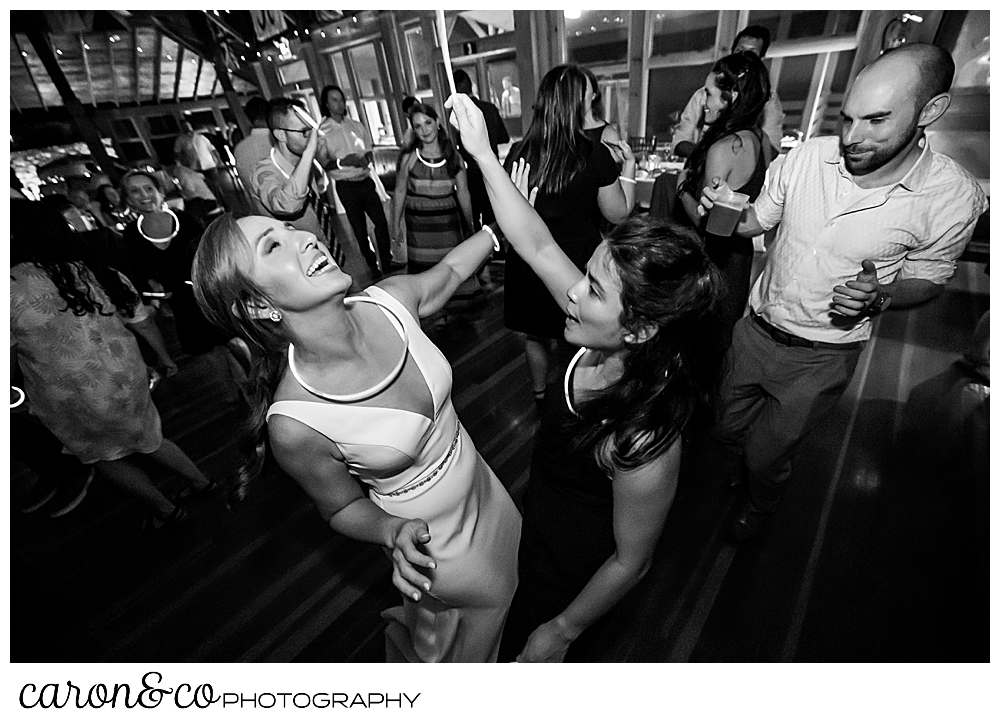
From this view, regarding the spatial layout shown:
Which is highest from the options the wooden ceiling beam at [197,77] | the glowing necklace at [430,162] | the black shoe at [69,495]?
the wooden ceiling beam at [197,77]

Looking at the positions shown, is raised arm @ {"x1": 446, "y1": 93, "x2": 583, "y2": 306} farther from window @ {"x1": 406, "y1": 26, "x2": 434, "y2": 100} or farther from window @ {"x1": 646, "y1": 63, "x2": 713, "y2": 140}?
window @ {"x1": 646, "y1": 63, "x2": 713, "y2": 140}

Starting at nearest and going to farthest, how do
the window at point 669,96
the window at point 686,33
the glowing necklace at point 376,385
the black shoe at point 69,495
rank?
1. the glowing necklace at point 376,385
2. the window at point 686,33
3. the window at point 669,96
4. the black shoe at point 69,495

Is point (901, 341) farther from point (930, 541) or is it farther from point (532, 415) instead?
point (532, 415)

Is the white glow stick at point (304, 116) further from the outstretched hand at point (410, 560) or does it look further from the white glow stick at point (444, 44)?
the outstretched hand at point (410, 560)

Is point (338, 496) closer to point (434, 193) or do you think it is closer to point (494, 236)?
point (494, 236)

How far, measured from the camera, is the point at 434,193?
2080 mm

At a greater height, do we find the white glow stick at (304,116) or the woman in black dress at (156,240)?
the white glow stick at (304,116)

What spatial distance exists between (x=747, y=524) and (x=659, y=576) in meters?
0.36

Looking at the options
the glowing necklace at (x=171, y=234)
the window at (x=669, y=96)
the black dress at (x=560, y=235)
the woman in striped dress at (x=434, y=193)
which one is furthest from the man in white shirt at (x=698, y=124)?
the glowing necklace at (x=171, y=234)

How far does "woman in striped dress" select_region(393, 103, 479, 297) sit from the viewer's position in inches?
80.7

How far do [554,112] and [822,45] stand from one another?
70 cm

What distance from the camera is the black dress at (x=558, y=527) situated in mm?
863

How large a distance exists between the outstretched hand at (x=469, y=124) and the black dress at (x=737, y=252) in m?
0.92

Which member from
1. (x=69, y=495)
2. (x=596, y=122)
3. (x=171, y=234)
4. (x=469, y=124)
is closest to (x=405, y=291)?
(x=469, y=124)
